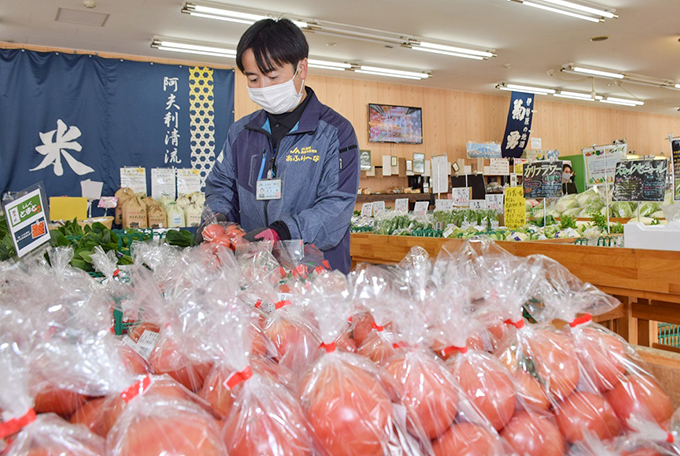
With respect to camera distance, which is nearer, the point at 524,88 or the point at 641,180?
the point at 641,180

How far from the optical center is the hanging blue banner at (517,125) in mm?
9570

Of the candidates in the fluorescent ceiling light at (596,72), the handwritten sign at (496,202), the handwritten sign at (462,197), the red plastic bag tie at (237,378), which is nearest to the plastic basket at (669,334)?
the handwritten sign at (496,202)

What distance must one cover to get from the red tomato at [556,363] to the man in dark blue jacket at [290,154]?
3.47 feet

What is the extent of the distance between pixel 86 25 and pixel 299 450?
6.43 meters

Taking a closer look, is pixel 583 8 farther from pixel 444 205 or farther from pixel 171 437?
pixel 171 437

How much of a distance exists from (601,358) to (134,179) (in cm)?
650

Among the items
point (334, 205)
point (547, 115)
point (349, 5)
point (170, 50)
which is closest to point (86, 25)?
point (170, 50)

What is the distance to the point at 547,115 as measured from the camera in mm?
11555

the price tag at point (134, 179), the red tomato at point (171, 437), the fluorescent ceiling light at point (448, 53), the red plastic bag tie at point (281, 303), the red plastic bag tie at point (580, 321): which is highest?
the fluorescent ceiling light at point (448, 53)

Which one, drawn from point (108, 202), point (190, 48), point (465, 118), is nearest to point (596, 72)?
point (465, 118)

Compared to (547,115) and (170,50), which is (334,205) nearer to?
(170,50)

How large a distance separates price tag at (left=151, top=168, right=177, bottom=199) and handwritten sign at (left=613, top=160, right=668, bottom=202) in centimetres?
539

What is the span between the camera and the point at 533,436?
0.71 meters

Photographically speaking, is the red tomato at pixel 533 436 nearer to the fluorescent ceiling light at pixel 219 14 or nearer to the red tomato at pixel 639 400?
the red tomato at pixel 639 400
